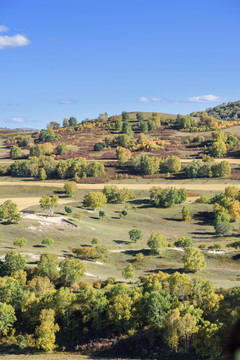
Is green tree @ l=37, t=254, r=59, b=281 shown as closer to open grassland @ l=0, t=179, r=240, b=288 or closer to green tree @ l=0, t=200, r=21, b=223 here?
open grassland @ l=0, t=179, r=240, b=288

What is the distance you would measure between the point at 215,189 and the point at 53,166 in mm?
94552

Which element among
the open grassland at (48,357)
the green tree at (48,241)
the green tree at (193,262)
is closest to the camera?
the open grassland at (48,357)

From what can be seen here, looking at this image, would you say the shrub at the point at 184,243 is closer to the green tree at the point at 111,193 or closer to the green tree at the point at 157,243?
the green tree at the point at 157,243

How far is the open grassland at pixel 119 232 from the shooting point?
3081 inches

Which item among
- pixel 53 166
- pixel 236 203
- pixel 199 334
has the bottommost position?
pixel 199 334

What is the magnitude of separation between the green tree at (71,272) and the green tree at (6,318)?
12789 millimetres

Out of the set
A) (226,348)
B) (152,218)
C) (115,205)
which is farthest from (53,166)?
(226,348)

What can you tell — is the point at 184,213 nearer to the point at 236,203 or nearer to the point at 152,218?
the point at 152,218

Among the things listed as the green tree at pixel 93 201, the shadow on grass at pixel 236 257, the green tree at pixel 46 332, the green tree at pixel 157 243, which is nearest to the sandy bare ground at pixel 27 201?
the green tree at pixel 93 201

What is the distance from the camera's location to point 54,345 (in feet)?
166

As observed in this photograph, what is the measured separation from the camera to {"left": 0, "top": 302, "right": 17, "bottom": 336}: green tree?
175ft

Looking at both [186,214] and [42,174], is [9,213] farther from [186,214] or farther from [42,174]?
[42,174]

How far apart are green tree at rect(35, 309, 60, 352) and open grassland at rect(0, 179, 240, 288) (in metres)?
17.0

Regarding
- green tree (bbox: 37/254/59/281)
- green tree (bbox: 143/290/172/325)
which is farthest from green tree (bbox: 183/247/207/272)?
green tree (bbox: 37/254/59/281)
